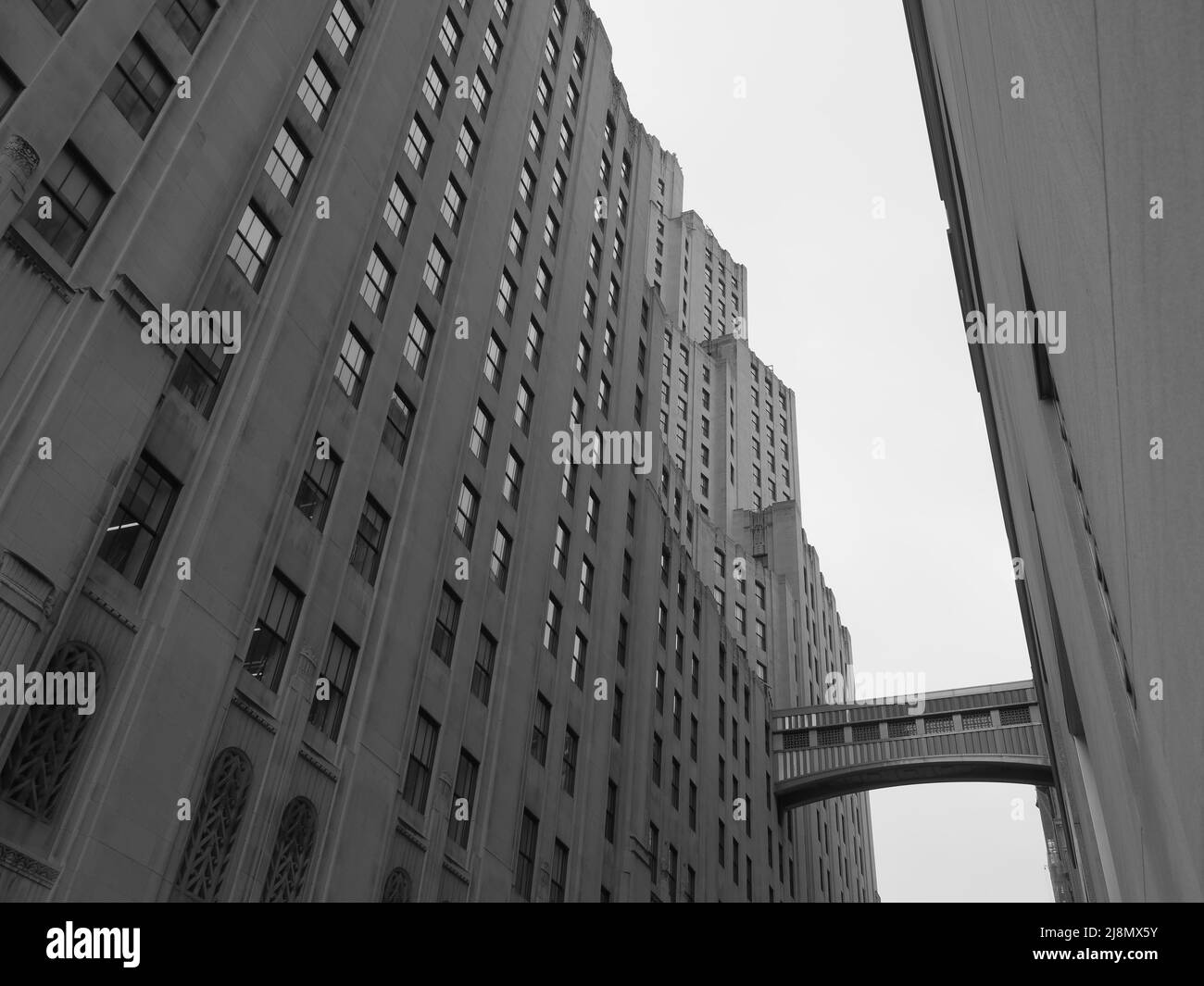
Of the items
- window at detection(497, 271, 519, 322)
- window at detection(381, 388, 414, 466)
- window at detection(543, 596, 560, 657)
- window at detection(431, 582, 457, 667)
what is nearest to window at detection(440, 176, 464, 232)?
window at detection(497, 271, 519, 322)

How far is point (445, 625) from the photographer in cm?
2772

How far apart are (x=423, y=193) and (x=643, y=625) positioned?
64.0ft

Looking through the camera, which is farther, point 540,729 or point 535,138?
point 535,138

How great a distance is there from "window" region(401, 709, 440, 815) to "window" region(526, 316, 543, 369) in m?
14.7

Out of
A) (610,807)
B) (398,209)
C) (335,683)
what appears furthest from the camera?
(610,807)

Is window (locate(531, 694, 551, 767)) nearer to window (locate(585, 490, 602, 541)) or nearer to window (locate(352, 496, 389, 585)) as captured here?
window (locate(585, 490, 602, 541))

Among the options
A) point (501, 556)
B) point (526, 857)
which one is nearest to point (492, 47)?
point (501, 556)

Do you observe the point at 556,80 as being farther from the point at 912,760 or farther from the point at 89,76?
the point at 912,760

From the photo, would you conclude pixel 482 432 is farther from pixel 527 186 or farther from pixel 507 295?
pixel 527 186

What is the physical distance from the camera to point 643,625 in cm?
4188

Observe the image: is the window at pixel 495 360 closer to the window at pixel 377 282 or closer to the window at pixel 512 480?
the window at pixel 512 480

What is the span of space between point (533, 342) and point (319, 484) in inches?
596

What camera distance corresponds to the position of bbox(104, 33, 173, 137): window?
19.2m

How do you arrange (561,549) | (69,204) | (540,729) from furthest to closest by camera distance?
(561,549), (540,729), (69,204)
